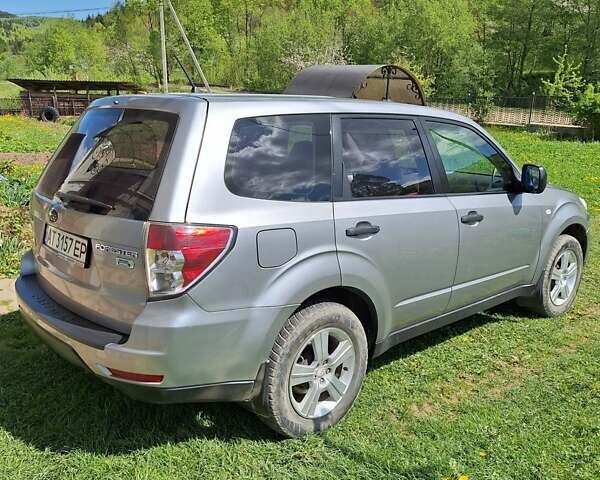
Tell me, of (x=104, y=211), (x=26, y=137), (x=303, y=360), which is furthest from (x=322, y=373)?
(x=26, y=137)

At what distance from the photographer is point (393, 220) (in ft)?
10.2

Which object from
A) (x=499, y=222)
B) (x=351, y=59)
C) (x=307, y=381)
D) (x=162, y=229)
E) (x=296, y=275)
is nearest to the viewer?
(x=162, y=229)

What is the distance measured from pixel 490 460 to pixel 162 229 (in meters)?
1.92

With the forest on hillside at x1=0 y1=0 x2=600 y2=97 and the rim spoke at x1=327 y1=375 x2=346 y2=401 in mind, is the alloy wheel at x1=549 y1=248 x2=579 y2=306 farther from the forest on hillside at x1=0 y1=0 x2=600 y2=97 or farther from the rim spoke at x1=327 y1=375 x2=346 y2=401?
the forest on hillside at x1=0 y1=0 x2=600 y2=97

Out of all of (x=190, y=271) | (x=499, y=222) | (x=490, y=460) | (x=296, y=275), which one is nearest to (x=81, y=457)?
(x=190, y=271)

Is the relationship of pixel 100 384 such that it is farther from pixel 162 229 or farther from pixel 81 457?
pixel 162 229

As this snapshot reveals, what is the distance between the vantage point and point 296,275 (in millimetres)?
2654

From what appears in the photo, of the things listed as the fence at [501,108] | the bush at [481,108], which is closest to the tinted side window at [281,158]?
the fence at [501,108]

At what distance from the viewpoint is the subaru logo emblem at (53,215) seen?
285 cm

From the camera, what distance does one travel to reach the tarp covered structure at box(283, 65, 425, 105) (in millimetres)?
21469

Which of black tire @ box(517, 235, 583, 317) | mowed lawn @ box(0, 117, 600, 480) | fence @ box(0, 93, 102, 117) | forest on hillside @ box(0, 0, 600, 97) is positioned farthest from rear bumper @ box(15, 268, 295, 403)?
forest on hillside @ box(0, 0, 600, 97)

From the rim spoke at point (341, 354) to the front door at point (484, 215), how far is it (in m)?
0.97

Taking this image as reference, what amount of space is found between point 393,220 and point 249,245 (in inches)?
38.6

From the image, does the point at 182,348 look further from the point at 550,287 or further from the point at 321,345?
the point at 550,287
